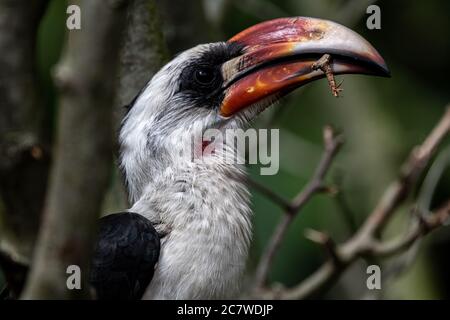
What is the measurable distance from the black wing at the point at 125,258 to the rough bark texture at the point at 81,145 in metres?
1.05

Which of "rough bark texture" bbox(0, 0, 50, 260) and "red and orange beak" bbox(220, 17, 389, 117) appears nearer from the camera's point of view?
"red and orange beak" bbox(220, 17, 389, 117)

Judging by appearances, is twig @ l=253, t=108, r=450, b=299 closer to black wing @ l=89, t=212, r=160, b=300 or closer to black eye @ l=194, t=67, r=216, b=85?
black wing @ l=89, t=212, r=160, b=300

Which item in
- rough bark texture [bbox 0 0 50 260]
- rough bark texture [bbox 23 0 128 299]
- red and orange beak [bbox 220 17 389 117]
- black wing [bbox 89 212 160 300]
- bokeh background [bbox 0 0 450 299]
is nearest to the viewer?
rough bark texture [bbox 23 0 128 299]

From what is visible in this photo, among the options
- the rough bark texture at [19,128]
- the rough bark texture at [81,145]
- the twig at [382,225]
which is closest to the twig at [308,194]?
the twig at [382,225]

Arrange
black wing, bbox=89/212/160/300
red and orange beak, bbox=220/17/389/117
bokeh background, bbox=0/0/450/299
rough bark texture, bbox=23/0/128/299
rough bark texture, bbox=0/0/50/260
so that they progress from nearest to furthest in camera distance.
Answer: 1. rough bark texture, bbox=23/0/128/299
2. black wing, bbox=89/212/160/300
3. red and orange beak, bbox=220/17/389/117
4. rough bark texture, bbox=0/0/50/260
5. bokeh background, bbox=0/0/450/299

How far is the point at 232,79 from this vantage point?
126 inches

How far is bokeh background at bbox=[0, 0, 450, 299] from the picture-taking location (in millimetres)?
5016

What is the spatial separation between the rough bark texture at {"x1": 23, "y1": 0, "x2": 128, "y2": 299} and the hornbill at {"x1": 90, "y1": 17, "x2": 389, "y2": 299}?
1047 millimetres

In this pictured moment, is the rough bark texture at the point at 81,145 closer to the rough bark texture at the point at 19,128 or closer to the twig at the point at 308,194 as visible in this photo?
the rough bark texture at the point at 19,128

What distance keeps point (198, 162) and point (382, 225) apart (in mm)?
850

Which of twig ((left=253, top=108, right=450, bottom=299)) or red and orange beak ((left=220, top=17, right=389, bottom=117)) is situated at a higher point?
red and orange beak ((left=220, top=17, right=389, bottom=117))

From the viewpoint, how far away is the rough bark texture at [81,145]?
5.58ft

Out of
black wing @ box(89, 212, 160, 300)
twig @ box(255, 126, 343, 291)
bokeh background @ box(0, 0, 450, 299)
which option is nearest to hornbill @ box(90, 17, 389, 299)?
black wing @ box(89, 212, 160, 300)
